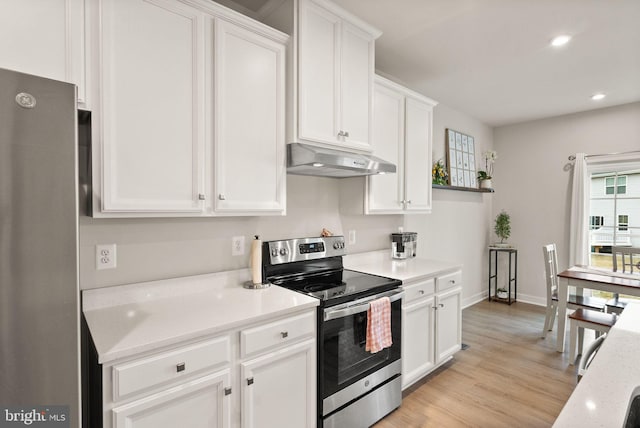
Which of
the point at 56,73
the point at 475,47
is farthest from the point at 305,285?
the point at 475,47

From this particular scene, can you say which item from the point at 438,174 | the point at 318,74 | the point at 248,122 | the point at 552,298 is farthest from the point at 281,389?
the point at 552,298

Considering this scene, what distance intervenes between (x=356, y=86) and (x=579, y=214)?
12.8ft

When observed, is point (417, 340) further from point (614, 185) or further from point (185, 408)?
point (614, 185)

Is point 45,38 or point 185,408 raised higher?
point 45,38

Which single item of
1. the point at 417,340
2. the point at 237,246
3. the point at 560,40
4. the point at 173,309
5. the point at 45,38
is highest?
the point at 560,40

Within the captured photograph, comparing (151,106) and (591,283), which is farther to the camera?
(591,283)

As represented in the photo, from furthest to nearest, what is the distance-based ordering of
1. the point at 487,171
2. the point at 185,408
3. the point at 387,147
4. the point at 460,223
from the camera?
the point at 487,171 → the point at 460,223 → the point at 387,147 → the point at 185,408

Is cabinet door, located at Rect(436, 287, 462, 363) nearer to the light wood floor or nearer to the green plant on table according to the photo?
the light wood floor

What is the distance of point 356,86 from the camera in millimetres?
2352

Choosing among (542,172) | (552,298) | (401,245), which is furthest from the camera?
(542,172)

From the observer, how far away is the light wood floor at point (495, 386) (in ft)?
7.41

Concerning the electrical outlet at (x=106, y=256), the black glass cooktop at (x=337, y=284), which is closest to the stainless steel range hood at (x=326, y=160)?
the black glass cooktop at (x=337, y=284)

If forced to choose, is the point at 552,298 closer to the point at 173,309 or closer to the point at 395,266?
the point at 395,266

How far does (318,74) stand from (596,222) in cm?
453
